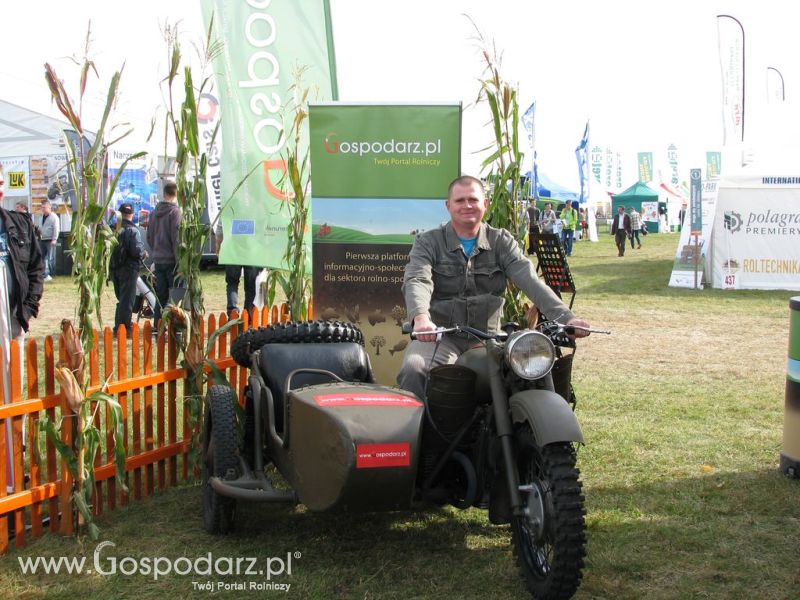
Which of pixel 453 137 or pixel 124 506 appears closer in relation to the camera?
pixel 124 506

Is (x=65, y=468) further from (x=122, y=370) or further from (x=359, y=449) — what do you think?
(x=359, y=449)

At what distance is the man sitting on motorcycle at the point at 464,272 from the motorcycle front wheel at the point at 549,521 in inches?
34.6

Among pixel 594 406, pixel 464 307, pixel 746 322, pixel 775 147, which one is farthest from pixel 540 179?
pixel 464 307

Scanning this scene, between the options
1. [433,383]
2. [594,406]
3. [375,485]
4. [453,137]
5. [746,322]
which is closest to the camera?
[375,485]

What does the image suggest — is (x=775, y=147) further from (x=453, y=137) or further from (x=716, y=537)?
(x=716, y=537)

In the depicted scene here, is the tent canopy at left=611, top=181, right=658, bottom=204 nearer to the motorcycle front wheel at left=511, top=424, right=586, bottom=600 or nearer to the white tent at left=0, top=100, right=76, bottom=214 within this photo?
the white tent at left=0, top=100, right=76, bottom=214

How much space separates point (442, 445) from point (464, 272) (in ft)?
3.24

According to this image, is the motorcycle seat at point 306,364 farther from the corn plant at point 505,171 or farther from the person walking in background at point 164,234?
the person walking in background at point 164,234

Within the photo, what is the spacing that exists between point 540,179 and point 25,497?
40.3 metres

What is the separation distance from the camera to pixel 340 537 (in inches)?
174

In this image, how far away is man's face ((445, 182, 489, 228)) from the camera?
4.43 metres

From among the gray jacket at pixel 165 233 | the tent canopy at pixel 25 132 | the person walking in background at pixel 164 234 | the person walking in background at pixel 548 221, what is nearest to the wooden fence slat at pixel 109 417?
the person walking in background at pixel 164 234

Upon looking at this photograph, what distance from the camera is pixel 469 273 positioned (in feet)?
14.8

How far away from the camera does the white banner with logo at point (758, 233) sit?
681 inches
